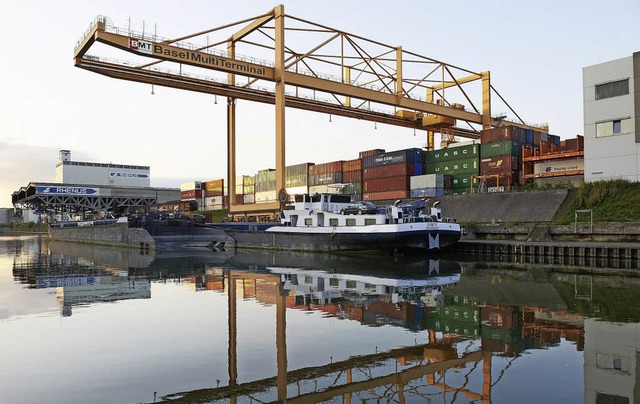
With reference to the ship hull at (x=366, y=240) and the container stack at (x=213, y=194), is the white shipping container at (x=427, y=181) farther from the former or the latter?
the container stack at (x=213, y=194)

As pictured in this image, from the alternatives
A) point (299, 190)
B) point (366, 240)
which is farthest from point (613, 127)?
point (299, 190)

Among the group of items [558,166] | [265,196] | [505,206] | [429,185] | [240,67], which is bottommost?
[505,206]

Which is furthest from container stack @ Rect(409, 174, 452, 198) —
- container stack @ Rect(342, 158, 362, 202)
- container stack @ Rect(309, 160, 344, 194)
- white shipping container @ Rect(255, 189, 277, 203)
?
white shipping container @ Rect(255, 189, 277, 203)

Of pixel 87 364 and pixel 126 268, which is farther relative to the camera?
pixel 126 268

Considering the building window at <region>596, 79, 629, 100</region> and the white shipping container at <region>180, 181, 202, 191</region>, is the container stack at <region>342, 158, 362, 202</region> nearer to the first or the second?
the building window at <region>596, 79, 629, 100</region>

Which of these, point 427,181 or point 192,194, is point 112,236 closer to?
point 192,194

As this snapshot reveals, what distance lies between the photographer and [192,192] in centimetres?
10106

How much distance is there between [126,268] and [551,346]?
2876 centimetres

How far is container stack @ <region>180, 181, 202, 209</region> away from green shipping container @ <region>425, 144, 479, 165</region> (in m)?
54.7

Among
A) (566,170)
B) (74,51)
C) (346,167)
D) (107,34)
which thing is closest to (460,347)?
(107,34)

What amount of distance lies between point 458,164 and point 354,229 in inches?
998

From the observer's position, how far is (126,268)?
32531 millimetres

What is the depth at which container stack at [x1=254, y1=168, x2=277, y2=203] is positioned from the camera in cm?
7706

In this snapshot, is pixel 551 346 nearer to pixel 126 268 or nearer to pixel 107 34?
pixel 126 268
